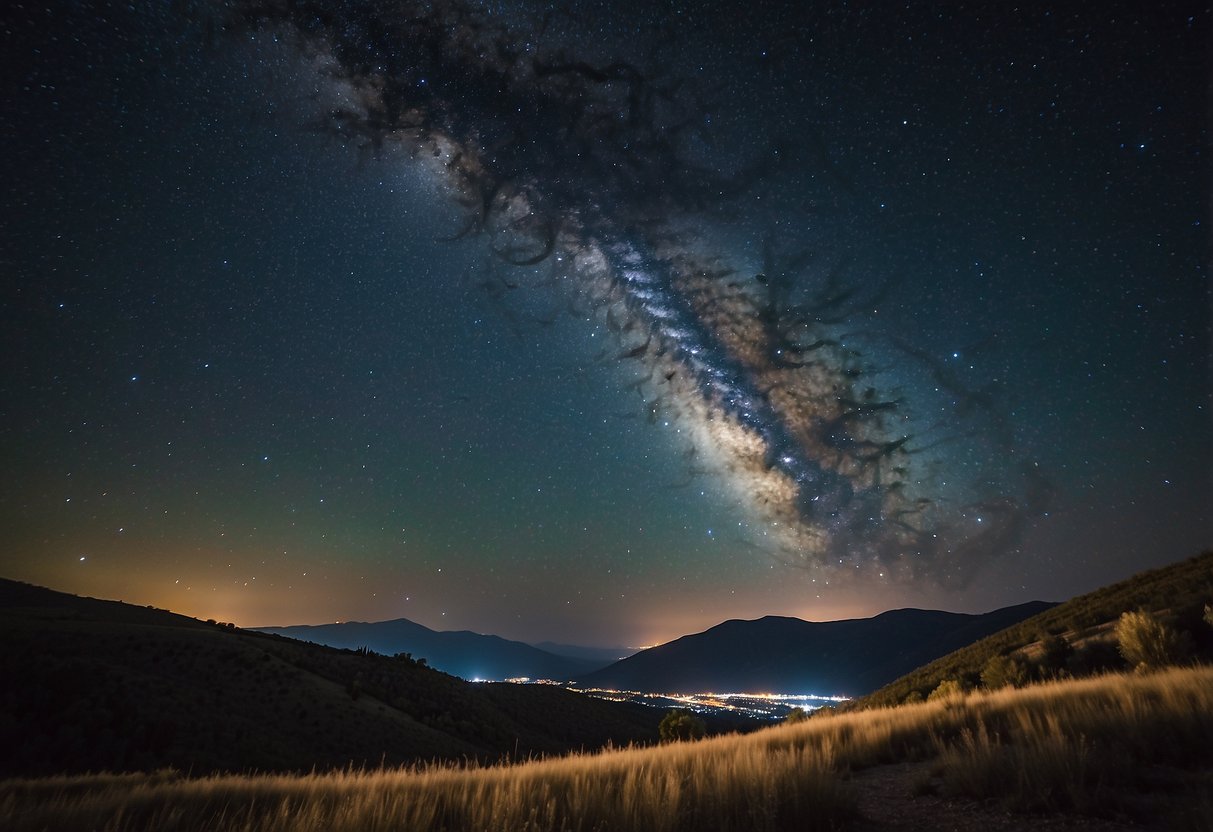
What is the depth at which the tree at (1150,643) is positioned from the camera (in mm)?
9906

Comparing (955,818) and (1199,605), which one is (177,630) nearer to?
(955,818)

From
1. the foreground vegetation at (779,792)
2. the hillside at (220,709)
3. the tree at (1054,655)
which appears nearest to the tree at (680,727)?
the hillside at (220,709)

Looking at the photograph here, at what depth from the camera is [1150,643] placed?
33.9 ft

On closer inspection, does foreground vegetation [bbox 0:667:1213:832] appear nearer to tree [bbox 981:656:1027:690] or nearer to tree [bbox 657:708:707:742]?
tree [bbox 981:656:1027:690]

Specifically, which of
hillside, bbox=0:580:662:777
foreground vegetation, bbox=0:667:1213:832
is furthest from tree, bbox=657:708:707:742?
foreground vegetation, bbox=0:667:1213:832

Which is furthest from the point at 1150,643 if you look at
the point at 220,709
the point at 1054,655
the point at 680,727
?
the point at 220,709

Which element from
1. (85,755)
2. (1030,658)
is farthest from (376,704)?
(1030,658)

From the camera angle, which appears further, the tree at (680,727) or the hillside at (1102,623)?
the tree at (680,727)

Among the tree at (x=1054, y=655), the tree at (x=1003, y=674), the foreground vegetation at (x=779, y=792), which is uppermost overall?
the tree at (x=1054, y=655)

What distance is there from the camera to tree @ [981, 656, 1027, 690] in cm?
1257

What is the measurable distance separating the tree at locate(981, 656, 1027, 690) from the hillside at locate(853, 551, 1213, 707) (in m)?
0.78

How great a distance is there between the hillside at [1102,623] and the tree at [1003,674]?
2.57ft

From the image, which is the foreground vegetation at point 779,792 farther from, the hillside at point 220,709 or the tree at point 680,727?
the tree at point 680,727

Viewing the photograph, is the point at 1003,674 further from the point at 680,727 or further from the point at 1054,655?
the point at 680,727
